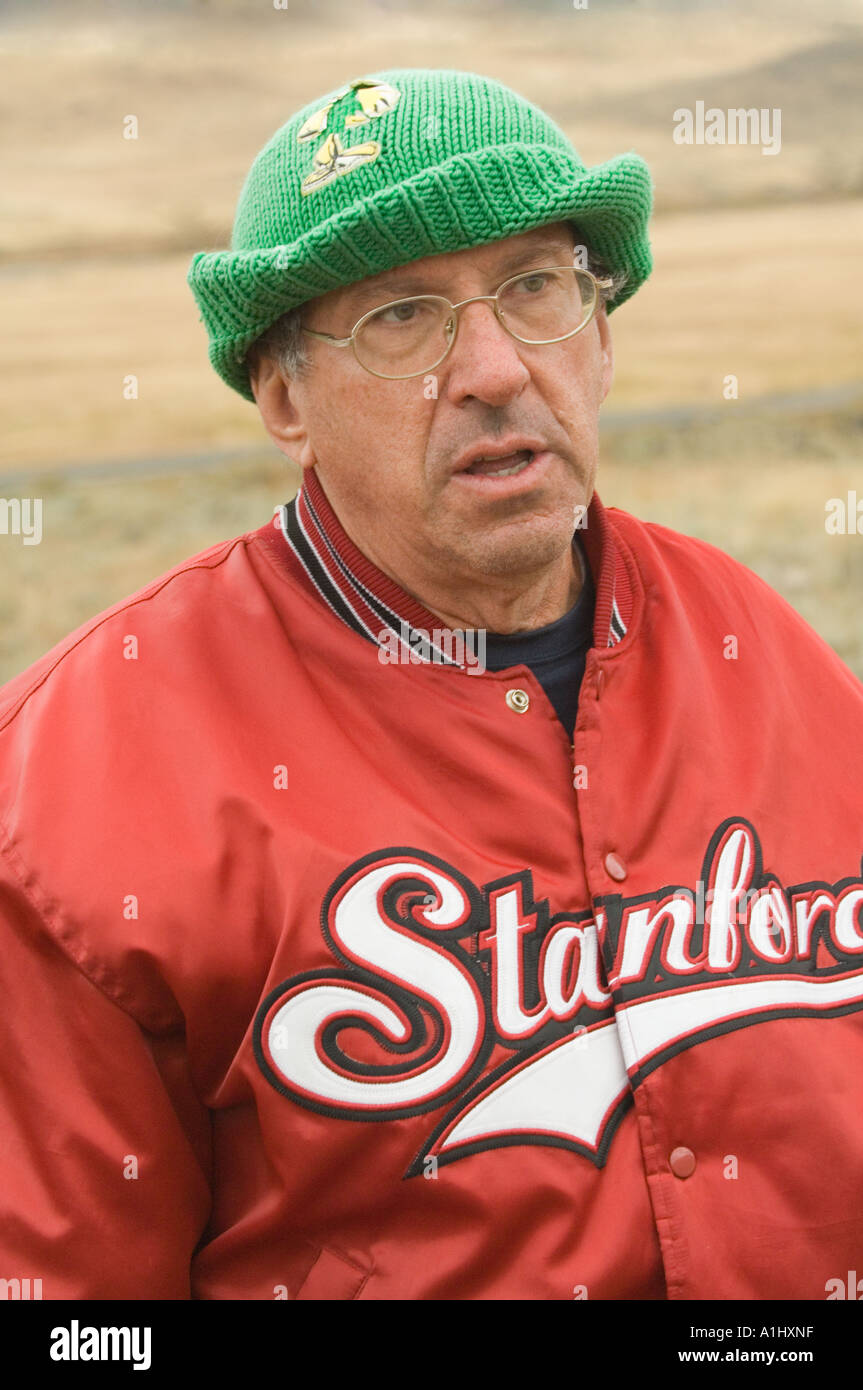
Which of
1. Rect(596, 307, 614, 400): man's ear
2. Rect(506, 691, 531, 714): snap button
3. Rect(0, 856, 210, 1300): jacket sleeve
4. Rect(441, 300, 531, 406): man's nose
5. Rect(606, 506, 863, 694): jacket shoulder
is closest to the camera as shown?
Rect(0, 856, 210, 1300): jacket sleeve

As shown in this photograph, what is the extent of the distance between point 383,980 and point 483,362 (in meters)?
0.69

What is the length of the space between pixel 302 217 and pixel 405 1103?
98cm

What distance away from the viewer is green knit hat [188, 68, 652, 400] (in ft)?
5.09

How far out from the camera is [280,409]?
1.84m

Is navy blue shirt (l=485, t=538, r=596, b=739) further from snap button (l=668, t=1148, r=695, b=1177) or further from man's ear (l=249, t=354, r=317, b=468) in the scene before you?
snap button (l=668, t=1148, r=695, b=1177)

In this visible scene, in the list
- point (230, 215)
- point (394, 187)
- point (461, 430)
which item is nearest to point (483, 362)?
point (461, 430)

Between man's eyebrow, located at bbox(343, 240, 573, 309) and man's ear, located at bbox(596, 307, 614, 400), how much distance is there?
0.22 meters

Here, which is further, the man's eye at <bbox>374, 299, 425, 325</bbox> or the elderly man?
the man's eye at <bbox>374, 299, 425, 325</bbox>

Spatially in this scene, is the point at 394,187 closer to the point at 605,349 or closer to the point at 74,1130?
the point at 605,349

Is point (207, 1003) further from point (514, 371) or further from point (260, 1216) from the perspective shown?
point (514, 371)

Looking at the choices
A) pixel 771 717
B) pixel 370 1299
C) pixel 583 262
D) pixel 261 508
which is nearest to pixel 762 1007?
pixel 771 717

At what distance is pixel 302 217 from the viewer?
162 centimetres

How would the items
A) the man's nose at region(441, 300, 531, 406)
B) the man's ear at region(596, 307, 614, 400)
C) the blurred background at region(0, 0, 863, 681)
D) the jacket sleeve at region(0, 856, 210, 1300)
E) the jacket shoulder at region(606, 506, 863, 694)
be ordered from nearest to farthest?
the jacket sleeve at region(0, 856, 210, 1300) < the man's nose at region(441, 300, 531, 406) < the man's ear at region(596, 307, 614, 400) < the jacket shoulder at region(606, 506, 863, 694) < the blurred background at region(0, 0, 863, 681)

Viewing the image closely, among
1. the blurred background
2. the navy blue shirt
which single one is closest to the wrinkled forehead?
the navy blue shirt
